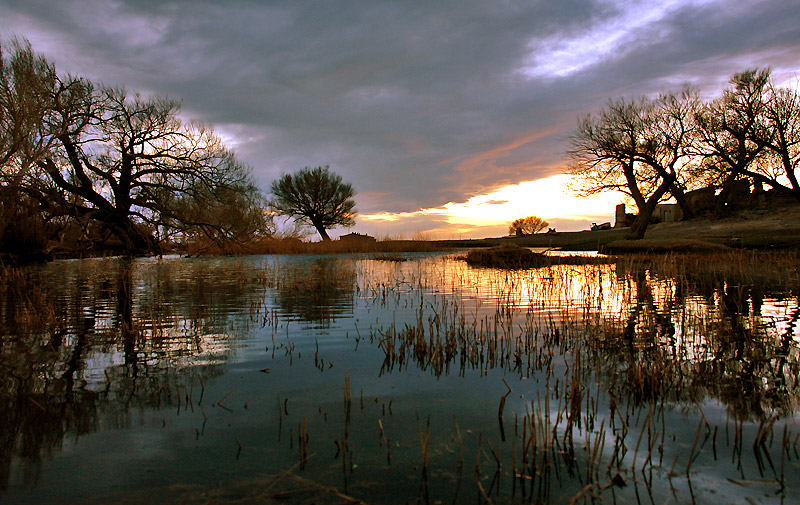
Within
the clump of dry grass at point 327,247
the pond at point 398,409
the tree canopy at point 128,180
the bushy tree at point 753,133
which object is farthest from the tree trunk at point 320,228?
the pond at point 398,409

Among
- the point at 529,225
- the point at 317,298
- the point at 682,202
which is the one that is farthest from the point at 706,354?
the point at 529,225

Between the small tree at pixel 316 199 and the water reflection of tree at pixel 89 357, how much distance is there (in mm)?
42500

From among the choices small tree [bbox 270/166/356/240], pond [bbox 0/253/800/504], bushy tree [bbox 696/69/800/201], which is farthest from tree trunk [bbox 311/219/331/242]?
pond [bbox 0/253/800/504]

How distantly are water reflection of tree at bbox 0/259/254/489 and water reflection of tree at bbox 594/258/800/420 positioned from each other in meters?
3.92

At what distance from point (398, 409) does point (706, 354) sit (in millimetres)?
3377

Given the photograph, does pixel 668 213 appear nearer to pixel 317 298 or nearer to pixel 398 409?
pixel 317 298

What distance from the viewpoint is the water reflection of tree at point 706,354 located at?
349 cm

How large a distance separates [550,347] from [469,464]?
2889 millimetres

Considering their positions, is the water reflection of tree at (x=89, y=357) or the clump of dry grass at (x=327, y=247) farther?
the clump of dry grass at (x=327, y=247)

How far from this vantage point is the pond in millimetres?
2324

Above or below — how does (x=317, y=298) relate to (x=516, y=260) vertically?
below

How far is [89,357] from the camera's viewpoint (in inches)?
189

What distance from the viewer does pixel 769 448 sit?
265 centimetres

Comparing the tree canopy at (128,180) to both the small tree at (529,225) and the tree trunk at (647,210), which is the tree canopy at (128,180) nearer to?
the tree trunk at (647,210)
